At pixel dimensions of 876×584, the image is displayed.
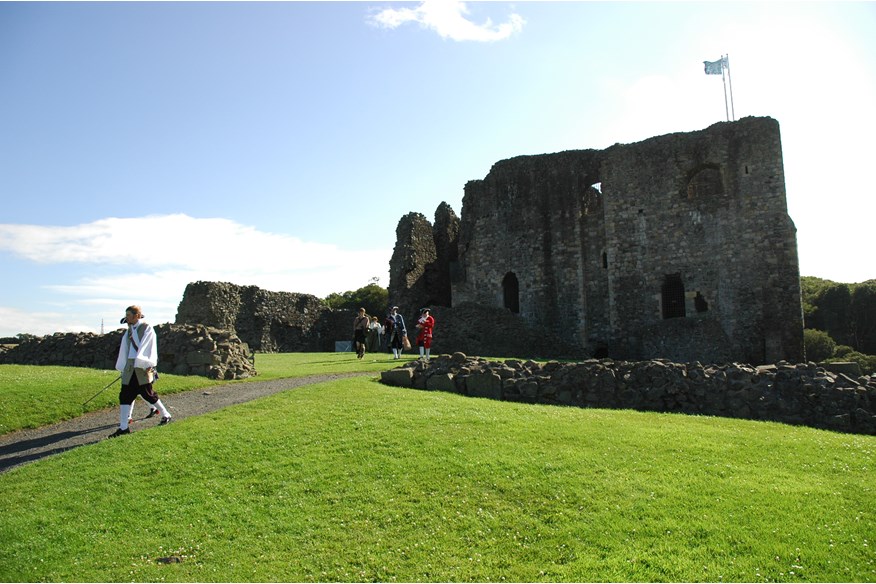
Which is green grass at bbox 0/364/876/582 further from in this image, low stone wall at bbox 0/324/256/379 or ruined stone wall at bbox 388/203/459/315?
ruined stone wall at bbox 388/203/459/315

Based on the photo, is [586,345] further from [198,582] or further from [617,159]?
[198,582]

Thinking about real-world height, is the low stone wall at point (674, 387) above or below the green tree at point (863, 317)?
below

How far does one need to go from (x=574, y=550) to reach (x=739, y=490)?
2.73 m

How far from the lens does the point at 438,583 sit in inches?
274

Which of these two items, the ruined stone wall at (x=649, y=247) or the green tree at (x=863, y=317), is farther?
the green tree at (x=863, y=317)

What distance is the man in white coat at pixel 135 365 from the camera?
482 inches

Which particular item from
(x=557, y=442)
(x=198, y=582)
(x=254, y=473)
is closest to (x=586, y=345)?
(x=557, y=442)

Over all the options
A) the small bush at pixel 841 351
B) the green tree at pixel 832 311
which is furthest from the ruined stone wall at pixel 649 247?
the green tree at pixel 832 311

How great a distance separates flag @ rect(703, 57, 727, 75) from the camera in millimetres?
33062

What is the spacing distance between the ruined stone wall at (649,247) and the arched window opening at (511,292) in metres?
0.08

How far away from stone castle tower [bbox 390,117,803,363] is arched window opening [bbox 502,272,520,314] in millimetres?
63

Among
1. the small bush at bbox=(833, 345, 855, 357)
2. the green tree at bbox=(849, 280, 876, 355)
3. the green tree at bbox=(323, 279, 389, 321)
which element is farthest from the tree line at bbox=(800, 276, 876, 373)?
the green tree at bbox=(323, 279, 389, 321)

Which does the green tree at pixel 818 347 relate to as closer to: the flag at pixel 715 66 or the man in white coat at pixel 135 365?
the flag at pixel 715 66

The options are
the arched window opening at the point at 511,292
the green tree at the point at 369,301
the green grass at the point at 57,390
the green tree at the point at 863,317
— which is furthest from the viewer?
the green tree at the point at 369,301
